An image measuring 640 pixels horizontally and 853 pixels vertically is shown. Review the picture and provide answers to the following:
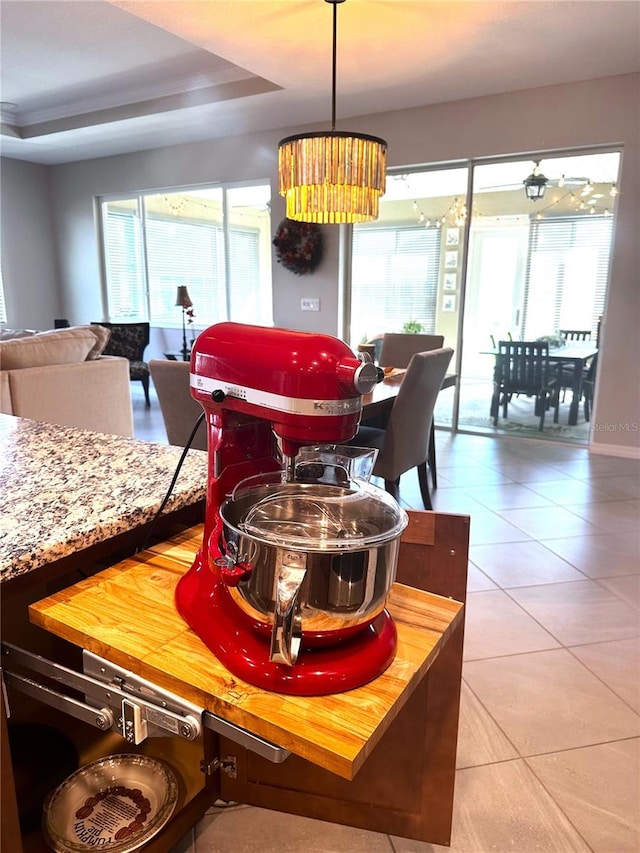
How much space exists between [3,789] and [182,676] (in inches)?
11.9

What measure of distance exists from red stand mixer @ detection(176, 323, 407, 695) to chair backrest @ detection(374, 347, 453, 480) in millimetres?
1908

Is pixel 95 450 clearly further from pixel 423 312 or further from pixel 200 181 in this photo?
pixel 200 181

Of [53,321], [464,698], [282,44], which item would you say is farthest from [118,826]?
[53,321]

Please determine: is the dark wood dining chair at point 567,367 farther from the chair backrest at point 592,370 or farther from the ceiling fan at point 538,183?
the ceiling fan at point 538,183

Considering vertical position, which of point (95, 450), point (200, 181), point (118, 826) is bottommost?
point (118, 826)

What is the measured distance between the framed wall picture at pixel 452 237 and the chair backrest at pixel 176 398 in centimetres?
336

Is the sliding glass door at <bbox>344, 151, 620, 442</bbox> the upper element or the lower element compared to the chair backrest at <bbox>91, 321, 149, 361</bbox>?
upper

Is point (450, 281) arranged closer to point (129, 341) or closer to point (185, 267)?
point (185, 267)

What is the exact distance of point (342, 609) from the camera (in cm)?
66

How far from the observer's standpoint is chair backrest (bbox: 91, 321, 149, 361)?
6320mm

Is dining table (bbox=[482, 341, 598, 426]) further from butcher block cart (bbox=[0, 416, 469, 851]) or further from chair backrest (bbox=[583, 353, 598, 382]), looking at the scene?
butcher block cart (bbox=[0, 416, 469, 851])

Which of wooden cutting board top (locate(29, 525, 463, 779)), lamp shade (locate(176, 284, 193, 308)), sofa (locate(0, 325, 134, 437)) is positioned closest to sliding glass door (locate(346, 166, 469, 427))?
lamp shade (locate(176, 284, 193, 308))

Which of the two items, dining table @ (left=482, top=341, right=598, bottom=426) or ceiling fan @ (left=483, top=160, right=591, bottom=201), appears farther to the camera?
dining table @ (left=482, top=341, right=598, bottom=426)

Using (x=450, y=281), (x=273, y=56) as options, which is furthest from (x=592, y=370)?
(x=273, y=56)
